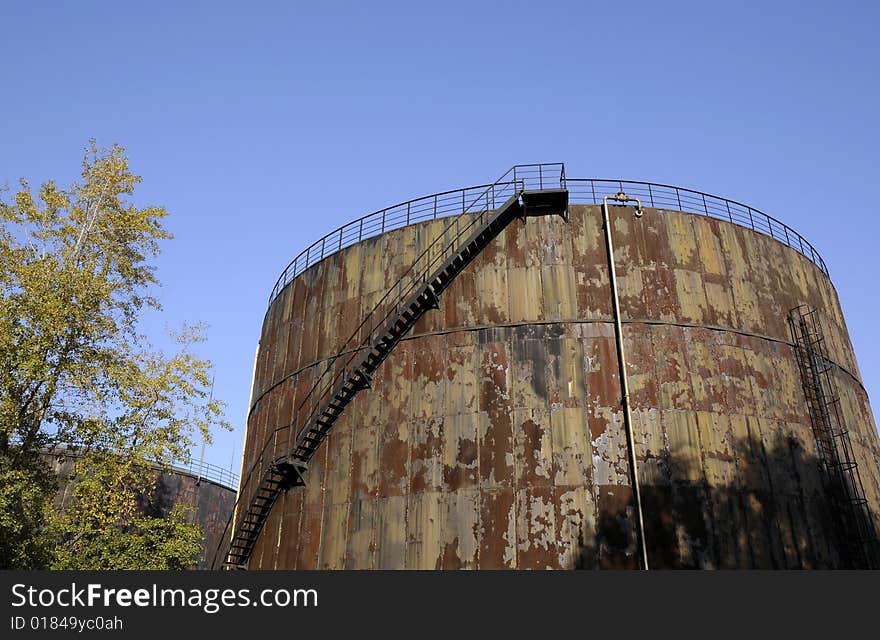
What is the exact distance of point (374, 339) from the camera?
2166 centimetres

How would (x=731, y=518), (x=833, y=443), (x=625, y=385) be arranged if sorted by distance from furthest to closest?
(x=833, y=443)
(x=625, y=385)
(x=731, y=518)

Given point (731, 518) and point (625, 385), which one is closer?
point (731, 518)

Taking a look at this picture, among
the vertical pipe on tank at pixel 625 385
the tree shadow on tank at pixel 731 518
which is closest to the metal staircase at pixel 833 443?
the tree shadow on tank at pixel 731 518

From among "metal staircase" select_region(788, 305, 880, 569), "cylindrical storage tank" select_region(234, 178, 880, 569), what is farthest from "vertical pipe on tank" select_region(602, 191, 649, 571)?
"metal staircase" select_region(788, 305, 880, 569)

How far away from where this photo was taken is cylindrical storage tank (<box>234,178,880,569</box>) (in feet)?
61.1

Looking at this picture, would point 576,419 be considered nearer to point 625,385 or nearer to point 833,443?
point 625,385

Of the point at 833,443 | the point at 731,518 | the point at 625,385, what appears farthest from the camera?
the point at 833,443

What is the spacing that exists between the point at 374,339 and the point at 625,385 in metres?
7.02

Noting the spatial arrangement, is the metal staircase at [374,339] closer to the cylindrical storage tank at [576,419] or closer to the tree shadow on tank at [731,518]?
the cylindrical storage tank at [576,419]

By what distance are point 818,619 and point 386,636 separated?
6.81 metres

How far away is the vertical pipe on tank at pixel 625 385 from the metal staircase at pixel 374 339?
1655 mm

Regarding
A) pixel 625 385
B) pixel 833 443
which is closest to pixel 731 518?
pixel 625 385

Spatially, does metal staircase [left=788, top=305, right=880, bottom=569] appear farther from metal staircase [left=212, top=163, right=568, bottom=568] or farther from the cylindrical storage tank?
metal staircase [left=212, top=163, right=568, bottom=568]

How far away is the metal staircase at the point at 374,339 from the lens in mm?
21766
